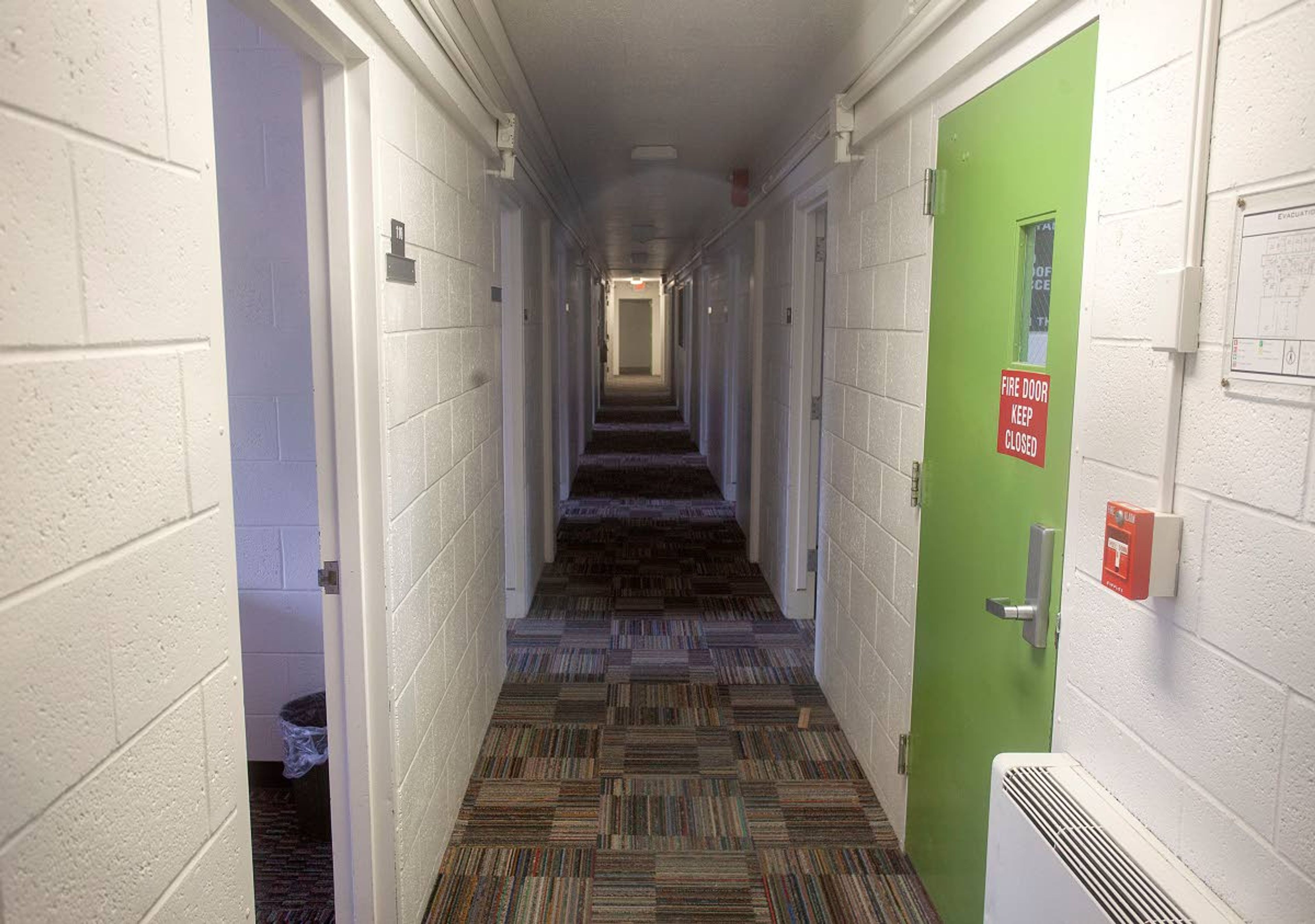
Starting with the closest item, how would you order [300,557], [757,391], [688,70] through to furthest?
1. [300,557]
2. [688,70]
3. [757,391]

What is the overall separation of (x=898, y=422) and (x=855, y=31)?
4.32ft

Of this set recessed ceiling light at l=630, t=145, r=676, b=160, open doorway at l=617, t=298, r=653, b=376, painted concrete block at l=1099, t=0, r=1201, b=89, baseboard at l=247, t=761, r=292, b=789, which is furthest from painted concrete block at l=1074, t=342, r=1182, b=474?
open doorway at l=617, t=298, r=653, b=376

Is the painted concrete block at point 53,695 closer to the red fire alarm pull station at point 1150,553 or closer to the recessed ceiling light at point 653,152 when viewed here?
the red fire alarm pull station at point 1150,553

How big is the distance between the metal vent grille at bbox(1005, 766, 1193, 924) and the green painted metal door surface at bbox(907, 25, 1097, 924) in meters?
0.26

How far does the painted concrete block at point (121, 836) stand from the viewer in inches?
31.4

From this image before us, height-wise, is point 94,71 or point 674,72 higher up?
point 674,72

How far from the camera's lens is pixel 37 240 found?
0.81 m

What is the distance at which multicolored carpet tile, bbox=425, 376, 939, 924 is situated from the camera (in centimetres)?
247

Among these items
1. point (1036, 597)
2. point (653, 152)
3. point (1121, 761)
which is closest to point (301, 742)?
point (1036, 597)

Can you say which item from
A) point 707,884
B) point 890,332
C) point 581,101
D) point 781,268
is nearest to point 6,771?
point 707,884

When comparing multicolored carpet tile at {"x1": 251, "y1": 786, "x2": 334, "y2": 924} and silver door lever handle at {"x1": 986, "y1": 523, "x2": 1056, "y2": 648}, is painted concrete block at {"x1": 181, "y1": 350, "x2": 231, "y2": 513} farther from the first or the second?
multicolored carpet tile at {"x1": 251, "y1": 786, "x2": 334, "y2": 924}

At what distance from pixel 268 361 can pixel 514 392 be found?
1.78 metres

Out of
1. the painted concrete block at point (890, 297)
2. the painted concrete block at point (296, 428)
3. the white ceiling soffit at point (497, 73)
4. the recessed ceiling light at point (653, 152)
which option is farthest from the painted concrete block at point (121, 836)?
the recessed ceiling light at point (653, 152)

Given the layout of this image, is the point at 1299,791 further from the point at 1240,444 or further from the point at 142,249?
the point at 142,249
